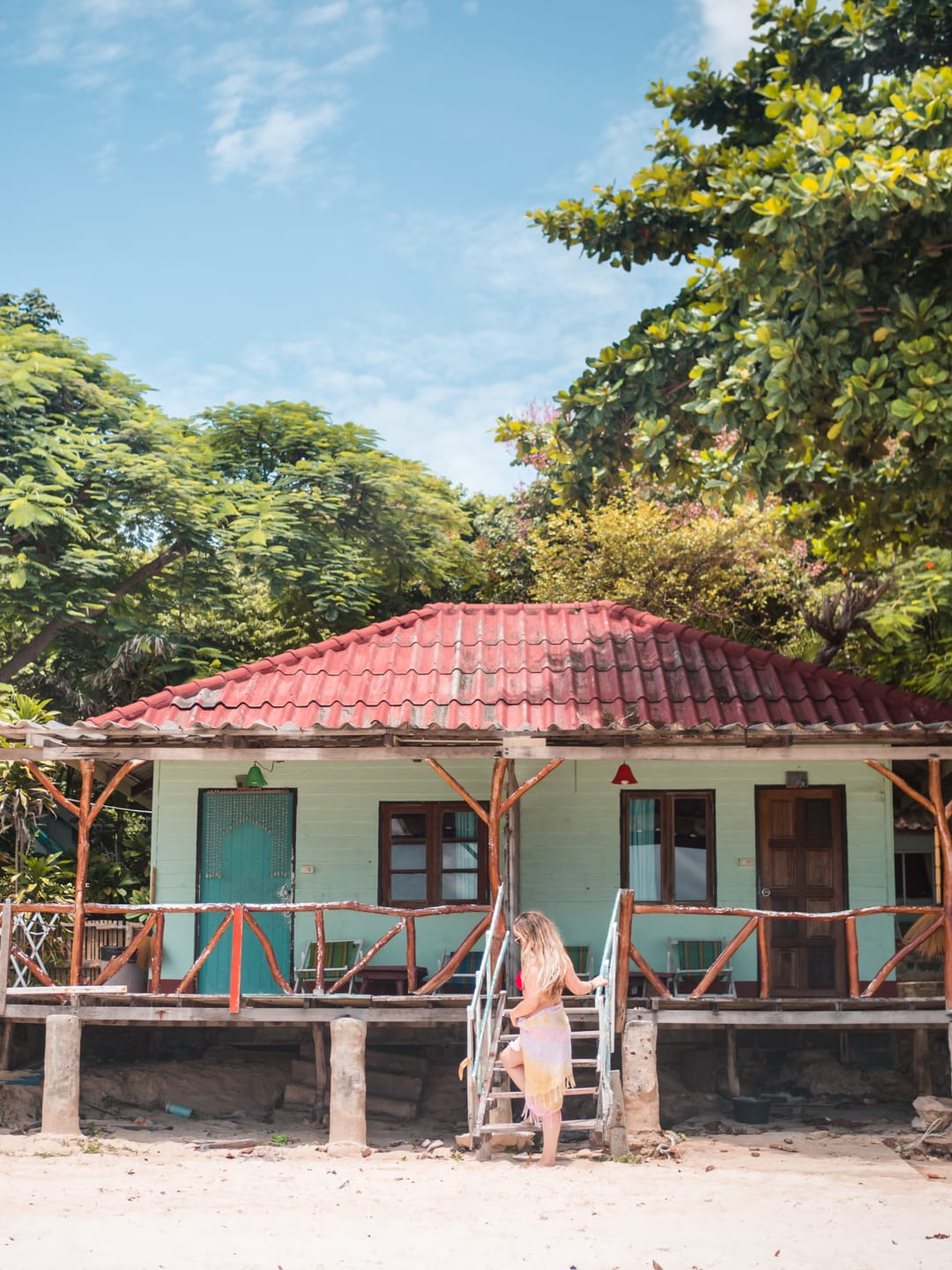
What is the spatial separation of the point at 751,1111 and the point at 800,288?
25.5 feet

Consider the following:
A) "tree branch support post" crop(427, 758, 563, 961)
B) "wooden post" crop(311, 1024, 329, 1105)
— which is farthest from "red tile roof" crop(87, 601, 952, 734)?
"wooden post" crop(311, 1024, 329, 1105)

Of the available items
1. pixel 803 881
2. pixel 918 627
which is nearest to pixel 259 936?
pixel 803 881

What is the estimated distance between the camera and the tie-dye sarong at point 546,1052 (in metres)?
8.66

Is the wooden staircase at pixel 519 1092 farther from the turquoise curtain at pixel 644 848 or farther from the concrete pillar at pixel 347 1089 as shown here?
the turquoise curtain at pixel 644 848

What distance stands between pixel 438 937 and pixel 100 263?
10111mm

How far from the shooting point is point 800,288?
10.7 metres

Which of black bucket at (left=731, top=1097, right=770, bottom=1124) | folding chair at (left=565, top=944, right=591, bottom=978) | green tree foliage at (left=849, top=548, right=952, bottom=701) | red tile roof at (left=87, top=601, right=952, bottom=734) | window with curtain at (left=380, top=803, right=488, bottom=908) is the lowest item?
black bucket at (left=731, top=1097, right=770, bottom=1124)

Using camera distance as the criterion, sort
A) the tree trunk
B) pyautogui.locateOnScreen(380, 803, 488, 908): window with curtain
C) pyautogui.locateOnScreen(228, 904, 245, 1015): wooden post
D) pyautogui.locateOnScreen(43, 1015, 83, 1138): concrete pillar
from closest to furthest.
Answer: pyautogui.locateOnScreen(43, 1015, 83, 1138): concrete pillar, pyautogui.locateOnScreen(228, 904, 245, 1015): wooden post, pyautogui.locateOnScreen(380, 803, 488, 908): window with curtain, the tree trunk

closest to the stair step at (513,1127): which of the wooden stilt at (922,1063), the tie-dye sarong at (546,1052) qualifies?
the tie-dye sarong at (546,1052)

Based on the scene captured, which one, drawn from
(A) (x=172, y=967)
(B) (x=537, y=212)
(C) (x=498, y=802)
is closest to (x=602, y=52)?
(B) (x=537, y=212)

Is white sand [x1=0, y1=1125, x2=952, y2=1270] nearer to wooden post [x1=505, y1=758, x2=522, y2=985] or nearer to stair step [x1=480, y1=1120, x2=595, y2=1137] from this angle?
stair step [x1=480, y1=1120, x2=595, y2=1137]

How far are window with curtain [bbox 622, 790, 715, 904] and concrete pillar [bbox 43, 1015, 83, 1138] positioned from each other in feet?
19.9

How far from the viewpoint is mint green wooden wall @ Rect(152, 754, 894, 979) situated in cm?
1380

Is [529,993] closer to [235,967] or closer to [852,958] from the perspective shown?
[235,967]
